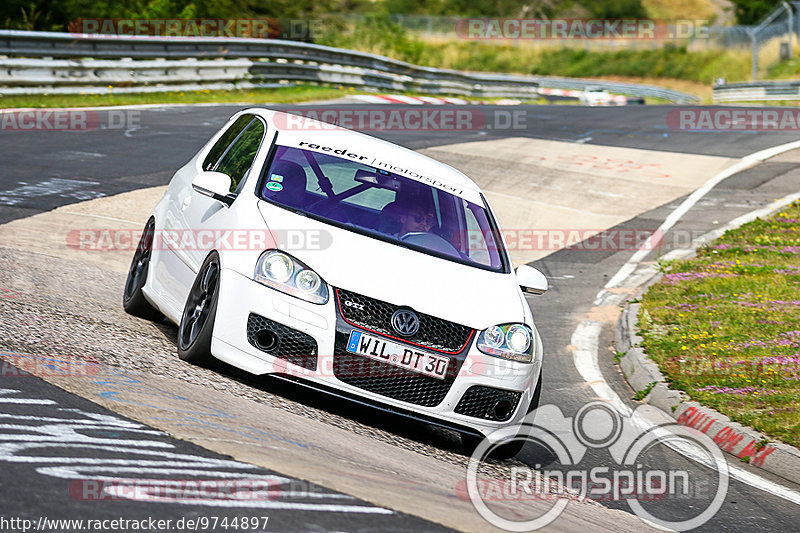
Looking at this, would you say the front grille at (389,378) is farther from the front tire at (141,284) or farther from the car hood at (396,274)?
the front tire at (141,284)

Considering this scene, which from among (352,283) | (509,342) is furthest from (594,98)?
(352,283)

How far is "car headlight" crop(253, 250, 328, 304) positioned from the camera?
18.9 feet

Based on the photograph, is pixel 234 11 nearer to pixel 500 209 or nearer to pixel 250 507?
pixel 500 209

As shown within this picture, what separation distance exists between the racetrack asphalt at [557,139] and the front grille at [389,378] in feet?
1.47

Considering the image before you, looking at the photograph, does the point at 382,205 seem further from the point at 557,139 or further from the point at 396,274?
the point at 557,139

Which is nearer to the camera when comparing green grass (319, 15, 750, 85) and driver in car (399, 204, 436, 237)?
driver in car (399, 204, 436, 237)

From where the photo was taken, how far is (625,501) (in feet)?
19.4

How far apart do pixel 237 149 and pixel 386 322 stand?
2309mm

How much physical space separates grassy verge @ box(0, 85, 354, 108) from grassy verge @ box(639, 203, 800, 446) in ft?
43.1

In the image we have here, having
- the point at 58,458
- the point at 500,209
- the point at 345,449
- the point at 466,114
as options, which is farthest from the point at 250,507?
Result: the point at 466,114

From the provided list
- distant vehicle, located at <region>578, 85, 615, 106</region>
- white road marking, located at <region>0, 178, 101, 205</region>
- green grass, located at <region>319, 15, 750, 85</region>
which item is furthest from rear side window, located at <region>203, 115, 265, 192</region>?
green grass, located at <region>319, 15, 750, 85</region>

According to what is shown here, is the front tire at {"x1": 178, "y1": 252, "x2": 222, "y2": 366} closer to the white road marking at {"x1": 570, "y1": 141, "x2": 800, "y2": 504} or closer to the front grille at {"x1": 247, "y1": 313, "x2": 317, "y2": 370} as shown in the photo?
the front grille at {"x1": 247, "y1": 313, "x2": 317, "y2": 370}

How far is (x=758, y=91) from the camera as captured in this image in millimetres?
41188

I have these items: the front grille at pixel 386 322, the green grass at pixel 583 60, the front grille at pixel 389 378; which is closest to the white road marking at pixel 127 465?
the front grille at pixel 389 378
